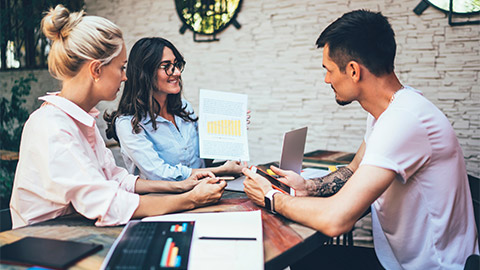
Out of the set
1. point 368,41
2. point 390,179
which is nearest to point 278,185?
point 390,179

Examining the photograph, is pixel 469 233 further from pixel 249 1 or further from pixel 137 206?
pixel 249 1

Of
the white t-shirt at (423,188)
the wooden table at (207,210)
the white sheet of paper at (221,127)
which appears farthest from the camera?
the white sheet of paper at (221,127)

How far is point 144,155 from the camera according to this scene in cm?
194

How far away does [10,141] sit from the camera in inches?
156

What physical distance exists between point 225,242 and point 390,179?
575 mm

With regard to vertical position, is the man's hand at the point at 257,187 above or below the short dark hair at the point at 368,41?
below

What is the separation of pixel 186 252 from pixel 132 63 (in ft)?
4.70

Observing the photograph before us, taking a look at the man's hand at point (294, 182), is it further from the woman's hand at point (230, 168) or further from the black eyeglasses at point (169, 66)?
the black eyeglasses at point (169, 66)

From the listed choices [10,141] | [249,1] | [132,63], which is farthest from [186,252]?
[10,141]

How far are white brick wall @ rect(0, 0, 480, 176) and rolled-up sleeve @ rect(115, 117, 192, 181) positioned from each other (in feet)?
6.42

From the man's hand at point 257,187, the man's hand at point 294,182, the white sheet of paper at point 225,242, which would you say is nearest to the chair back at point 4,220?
the white sheet of paper at point 225,242

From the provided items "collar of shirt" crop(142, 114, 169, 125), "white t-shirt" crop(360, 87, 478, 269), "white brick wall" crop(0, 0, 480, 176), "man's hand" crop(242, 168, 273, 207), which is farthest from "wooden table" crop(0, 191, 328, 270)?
"white brick wall" crop(0, 0, 480, 176)

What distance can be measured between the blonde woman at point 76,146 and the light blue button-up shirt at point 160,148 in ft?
1.40

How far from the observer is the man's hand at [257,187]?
57.8 inches
